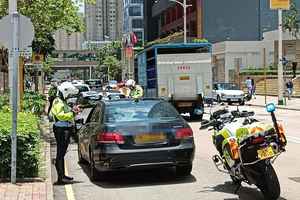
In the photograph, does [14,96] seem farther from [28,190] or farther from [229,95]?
[229,95]

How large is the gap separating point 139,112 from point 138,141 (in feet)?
2.85

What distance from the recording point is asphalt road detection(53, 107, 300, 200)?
9.49 meters

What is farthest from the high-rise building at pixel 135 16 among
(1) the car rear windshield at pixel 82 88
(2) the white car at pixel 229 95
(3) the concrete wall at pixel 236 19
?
(2) the white car at pixel 229 95

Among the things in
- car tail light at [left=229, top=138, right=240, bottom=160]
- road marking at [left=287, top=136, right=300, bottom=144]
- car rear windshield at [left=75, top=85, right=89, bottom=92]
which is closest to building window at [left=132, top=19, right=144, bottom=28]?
car rear windshield at [left=75, top=85, right=89, bottom=92]

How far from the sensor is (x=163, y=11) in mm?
109750

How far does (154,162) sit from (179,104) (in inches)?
627

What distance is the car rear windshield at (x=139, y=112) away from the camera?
1098cm

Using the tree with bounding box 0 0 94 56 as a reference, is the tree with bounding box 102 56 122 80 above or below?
above

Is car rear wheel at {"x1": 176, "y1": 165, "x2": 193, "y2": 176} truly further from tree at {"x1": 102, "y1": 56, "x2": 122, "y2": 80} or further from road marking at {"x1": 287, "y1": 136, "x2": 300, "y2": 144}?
tree at {"x1": 102, "y1": 56, "x2": 122, "y2": 80}

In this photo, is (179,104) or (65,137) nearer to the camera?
(65,137)

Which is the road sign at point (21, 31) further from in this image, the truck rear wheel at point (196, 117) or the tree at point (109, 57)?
the tree at point (109, 57)

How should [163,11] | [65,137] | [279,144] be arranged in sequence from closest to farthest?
[279,144], [65,137], [163,11]

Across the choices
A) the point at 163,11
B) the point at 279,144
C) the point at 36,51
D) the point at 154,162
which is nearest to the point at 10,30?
the point at 154,162

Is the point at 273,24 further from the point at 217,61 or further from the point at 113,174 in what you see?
the point at 113,174
